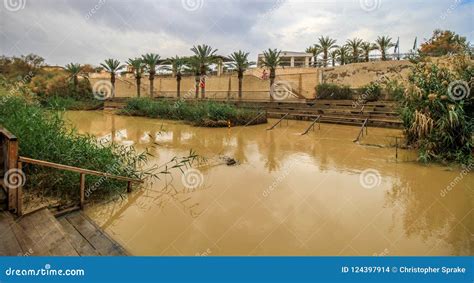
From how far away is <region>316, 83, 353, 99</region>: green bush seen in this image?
978 inches

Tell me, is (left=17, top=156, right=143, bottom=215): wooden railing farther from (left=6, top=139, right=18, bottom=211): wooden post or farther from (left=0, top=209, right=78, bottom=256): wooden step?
(left=0, top=209, right=78, bottom=256): wooden step

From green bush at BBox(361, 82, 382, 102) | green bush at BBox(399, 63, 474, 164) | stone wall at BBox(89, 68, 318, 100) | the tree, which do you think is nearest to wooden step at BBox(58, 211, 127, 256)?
green bush at BBox(399, 63, 474, 164)

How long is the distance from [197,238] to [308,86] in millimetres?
Answer: 25778

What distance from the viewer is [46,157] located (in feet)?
19.4

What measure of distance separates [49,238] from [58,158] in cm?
256

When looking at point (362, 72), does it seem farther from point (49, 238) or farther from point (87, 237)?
point (49, 238)

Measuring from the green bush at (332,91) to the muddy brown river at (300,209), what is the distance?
15312 mm

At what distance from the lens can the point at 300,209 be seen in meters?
5.73

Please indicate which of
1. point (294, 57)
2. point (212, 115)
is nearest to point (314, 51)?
point (294, 57)

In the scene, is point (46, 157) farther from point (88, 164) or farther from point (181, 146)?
point (181, 146)

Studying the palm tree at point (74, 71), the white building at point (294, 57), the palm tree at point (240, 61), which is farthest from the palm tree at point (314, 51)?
the palm tree at point (74, 71)

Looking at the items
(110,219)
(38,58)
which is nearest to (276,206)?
(110,219)

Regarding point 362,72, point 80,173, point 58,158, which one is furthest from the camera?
point 362,72

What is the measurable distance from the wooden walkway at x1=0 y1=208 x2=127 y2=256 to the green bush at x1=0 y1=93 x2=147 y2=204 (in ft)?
3.04
